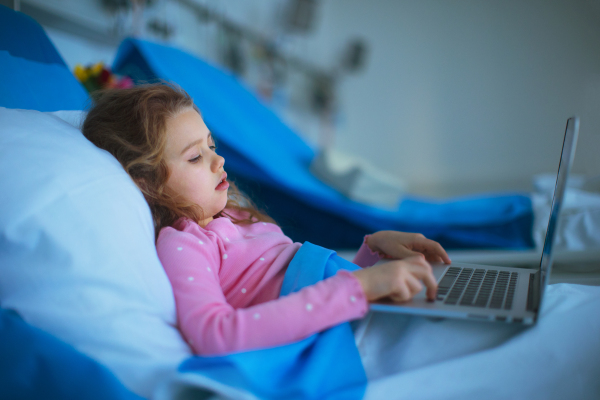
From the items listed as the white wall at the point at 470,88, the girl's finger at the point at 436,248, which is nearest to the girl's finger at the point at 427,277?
the girl's finger at the point at 436,248

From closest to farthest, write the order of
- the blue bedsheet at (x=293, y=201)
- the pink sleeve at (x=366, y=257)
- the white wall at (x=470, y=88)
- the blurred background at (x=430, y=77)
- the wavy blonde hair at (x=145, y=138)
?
the wavy blonde hair at (x=145, y=138) → the pink sleeve at (x=366, y=257) → the blue bedsheet at (x=293, y=201) → the blurred background at (x=430, y=77) → the white wall at (x=470, y=88)

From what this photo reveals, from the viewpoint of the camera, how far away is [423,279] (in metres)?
0.51

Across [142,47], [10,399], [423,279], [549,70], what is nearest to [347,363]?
[423,279]

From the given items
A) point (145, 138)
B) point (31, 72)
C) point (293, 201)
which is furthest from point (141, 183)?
point (293, 201)

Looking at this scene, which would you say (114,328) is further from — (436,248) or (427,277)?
(436,248)

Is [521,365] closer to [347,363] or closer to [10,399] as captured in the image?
[347,363]

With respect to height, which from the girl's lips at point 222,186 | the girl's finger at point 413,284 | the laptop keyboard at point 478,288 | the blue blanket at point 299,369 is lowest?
the blue blanket at point 299,369

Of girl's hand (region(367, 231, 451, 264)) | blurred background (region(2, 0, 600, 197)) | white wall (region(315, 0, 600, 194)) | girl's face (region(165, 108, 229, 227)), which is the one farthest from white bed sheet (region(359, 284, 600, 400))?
white wall (region(315, 0, 600, 194))

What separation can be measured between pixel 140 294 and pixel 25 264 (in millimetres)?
127

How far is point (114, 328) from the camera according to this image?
450mm

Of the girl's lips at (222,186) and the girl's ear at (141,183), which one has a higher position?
the girl's lips at (222,186)

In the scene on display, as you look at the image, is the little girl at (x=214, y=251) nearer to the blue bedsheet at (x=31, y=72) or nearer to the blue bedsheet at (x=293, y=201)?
the blue bedsheet at (x=31, y=72)

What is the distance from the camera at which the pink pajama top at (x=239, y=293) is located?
0.47 m

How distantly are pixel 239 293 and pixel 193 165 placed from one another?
0.74 feet
